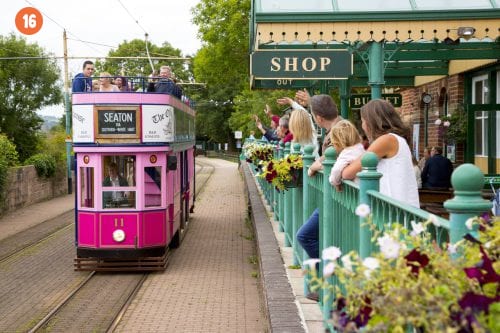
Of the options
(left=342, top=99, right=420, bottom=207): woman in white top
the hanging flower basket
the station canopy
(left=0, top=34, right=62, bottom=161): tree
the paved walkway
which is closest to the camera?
(left=342, top=99, right=420, bottom=207): woman in white top

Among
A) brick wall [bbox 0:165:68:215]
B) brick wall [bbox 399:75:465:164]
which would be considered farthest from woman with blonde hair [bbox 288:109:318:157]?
brick wall [bbox 0:165:68:215]

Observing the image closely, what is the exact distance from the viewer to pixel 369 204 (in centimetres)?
397

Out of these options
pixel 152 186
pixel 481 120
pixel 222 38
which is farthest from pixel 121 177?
pixel 222 38

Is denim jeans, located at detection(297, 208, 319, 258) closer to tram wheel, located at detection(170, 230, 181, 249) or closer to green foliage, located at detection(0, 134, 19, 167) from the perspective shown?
tram wheel, located at detection(170, 230, 181, 249)

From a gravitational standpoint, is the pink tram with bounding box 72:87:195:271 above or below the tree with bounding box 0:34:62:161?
below

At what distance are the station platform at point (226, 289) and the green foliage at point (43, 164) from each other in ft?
33.8

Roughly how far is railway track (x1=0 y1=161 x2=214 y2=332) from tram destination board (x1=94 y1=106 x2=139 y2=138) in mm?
2194

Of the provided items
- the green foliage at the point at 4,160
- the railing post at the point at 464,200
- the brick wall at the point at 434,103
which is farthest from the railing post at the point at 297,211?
the green foliage at the point at 4,160

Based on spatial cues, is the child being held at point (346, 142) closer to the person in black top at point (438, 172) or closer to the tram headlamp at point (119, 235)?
the tram headlamp at point (119, 235)

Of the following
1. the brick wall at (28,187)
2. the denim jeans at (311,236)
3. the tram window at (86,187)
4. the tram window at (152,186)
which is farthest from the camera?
the brick wall at (28,187)

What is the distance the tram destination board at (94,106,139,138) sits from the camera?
1212 cm

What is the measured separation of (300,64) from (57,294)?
4.74m

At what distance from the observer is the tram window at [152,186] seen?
12.4 meters

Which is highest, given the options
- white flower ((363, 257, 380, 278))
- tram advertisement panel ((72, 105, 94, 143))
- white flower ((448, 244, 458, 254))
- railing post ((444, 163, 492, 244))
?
Result: tram advertisement panel ((72, 105, 94, 143))
